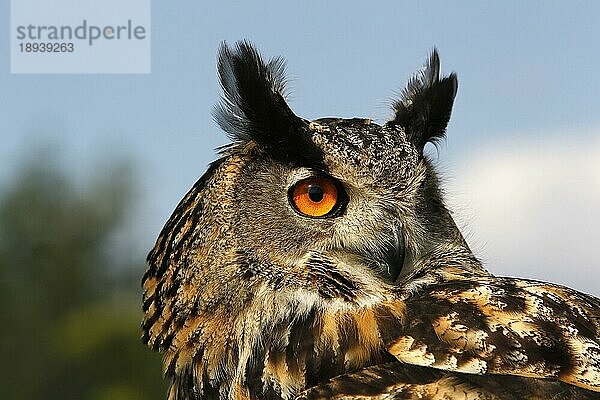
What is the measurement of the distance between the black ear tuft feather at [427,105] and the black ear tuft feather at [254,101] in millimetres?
510

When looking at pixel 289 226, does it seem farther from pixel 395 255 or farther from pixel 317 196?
pixel 395 255

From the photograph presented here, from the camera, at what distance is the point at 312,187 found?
9.24 ft

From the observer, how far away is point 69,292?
19.1 meters

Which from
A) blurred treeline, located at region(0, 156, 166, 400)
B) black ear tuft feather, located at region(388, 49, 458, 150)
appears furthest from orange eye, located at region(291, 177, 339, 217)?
blurred treeline, located at region(0, 156, 166, 400)

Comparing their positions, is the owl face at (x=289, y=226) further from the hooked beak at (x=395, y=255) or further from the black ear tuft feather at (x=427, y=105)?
Result: the black ear tuft feather at (x=427, y=105)

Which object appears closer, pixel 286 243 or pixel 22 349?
pixel 286 243

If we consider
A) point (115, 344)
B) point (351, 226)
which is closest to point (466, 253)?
point (351, 226)

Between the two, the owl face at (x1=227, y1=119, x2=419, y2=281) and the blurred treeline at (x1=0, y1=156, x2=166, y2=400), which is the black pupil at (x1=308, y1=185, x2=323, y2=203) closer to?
the owl face at (x1=227, y1=119, x2=419, y2=281)

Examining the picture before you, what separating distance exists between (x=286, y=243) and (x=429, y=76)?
1105 millimetres

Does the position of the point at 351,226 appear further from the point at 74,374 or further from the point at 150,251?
the point at 74,374

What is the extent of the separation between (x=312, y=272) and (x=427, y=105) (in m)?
0.93

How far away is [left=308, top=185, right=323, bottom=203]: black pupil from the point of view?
2.81 m

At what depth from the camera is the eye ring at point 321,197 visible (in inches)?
110

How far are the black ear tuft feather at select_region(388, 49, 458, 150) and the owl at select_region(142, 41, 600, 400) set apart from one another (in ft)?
0.28
